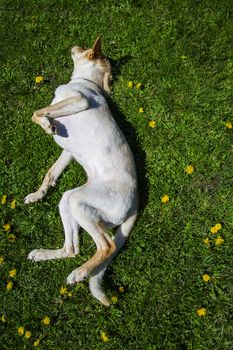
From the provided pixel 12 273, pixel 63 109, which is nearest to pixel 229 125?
pixel 63 109

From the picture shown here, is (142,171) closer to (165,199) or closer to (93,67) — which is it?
(165,199)

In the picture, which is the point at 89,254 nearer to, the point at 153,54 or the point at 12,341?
the point at 12,341

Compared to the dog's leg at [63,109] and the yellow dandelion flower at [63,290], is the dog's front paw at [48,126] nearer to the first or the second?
the dog's leg at [63,109]

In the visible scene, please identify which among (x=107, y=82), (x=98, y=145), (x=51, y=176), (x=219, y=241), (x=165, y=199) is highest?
(x=107, y=82)

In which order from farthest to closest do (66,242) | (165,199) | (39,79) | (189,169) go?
(39,79)
(189,169)
(165,199)
(66,242)

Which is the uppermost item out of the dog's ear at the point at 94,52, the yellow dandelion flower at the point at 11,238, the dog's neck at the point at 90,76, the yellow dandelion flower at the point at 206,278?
the dog's ear at the point at 94,52

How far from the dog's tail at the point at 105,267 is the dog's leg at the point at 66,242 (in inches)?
17.3

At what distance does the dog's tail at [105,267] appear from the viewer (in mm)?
4406

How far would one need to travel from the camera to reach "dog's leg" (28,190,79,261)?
458cm

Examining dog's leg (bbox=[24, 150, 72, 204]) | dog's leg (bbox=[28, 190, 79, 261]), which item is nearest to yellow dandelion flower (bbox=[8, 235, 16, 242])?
dog's leg (bbox=[28, 190, 79, 261])

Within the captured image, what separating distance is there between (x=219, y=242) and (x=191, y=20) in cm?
313

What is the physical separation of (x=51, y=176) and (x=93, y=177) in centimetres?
87

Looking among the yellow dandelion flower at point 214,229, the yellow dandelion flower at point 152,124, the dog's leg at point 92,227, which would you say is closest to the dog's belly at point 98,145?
the dog's leg at point 92,227

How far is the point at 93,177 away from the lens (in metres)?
4.51
